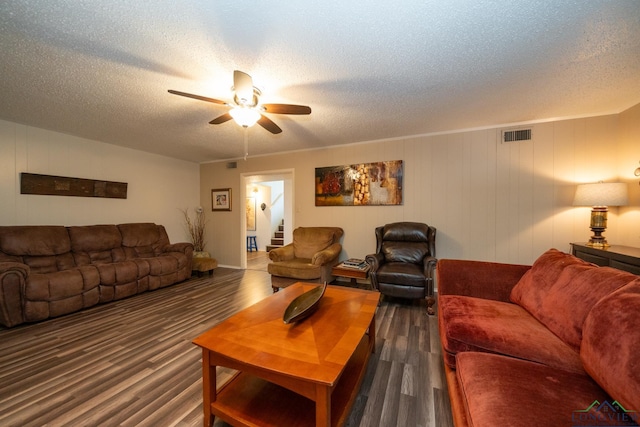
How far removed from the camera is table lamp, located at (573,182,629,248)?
224 centimetres

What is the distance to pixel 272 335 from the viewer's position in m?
1.29

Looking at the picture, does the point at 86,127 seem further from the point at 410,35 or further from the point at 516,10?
the point at 516,10

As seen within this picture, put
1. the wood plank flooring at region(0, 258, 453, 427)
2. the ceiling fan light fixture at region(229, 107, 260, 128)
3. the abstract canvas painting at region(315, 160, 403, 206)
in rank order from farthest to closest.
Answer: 1. the abstract canvas painting at region(315, 160, 403, 206)
2. the ceiling fan light fixture at region(229, 107, 260, 128)
3. the wood plank flooring at region(0, 258, 453, 427)

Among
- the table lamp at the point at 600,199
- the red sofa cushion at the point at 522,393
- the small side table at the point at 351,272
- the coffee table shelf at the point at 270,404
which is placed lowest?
the coffee table shelf at the point at 270,404

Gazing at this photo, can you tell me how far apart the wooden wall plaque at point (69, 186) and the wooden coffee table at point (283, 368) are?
12.6 ft

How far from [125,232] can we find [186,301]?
1.81 meters

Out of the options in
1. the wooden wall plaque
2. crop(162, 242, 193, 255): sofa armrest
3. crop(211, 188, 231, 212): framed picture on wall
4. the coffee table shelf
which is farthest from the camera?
crop(211, 188, 231, 212): framed picture on wall

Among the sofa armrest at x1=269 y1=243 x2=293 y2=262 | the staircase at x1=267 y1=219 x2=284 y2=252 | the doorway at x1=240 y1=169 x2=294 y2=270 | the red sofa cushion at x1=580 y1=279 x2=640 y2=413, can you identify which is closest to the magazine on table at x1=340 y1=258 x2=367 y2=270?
the sofa armrest at x1=269 y1=243 x2=293 y2=262

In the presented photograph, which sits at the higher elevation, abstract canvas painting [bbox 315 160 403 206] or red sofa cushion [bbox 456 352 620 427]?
abstract canvas painting [bbox 315 160 403 206]

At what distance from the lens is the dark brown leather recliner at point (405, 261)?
258 centimetres

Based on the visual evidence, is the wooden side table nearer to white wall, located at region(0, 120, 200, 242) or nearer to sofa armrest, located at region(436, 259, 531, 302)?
sofa armrest, located at region(436, 259, 531, 302)

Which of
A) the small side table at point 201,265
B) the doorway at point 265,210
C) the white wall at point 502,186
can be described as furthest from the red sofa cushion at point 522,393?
the doorway at point 265,210

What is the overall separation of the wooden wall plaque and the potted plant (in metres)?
1.27

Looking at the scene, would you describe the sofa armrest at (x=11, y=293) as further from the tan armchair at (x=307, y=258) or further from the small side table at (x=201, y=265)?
the tan armchair at (x=307, y=258)
